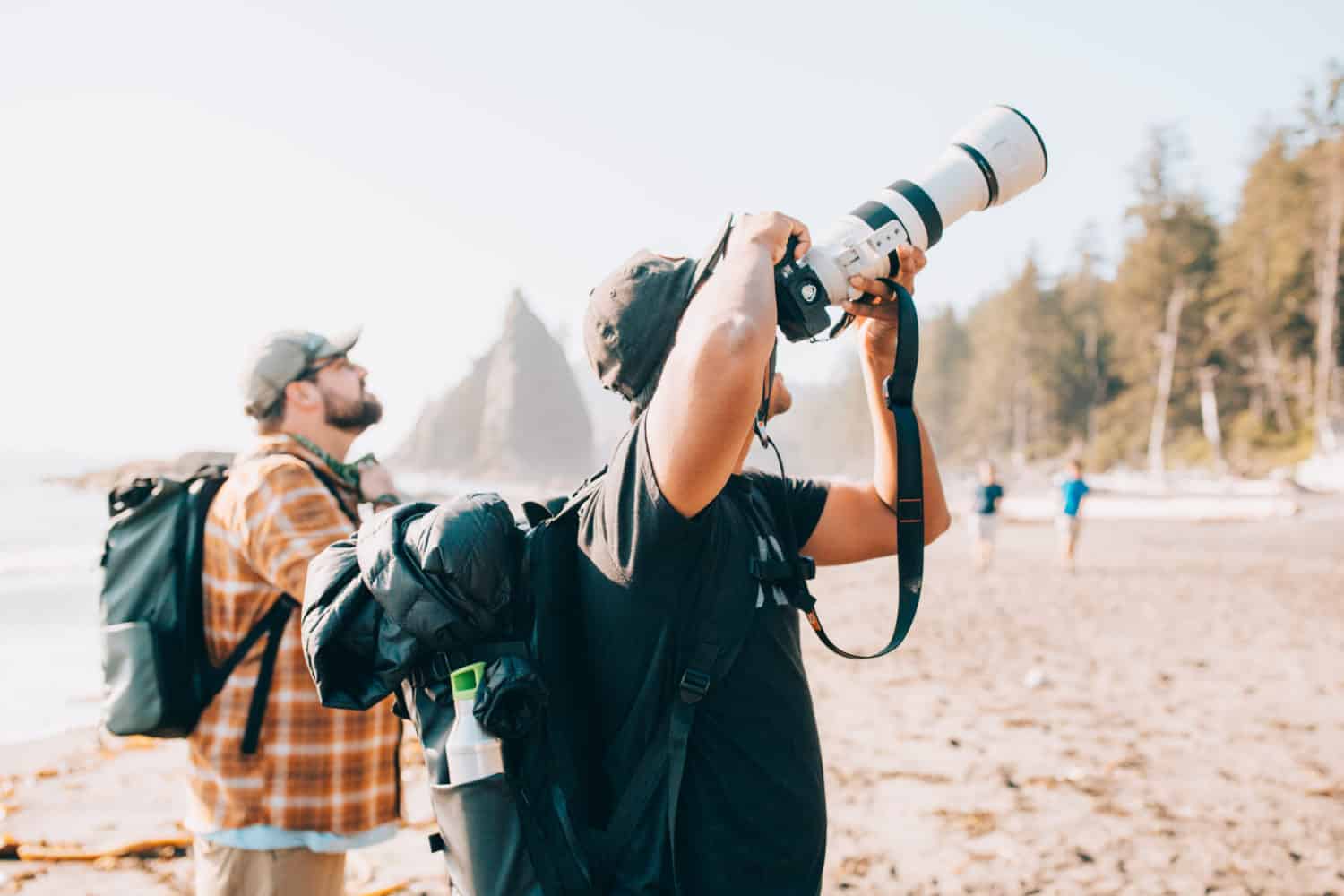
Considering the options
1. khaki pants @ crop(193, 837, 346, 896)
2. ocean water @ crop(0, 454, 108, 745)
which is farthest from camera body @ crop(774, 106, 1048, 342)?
ocean water @ crop(0, 454, 108, 745)

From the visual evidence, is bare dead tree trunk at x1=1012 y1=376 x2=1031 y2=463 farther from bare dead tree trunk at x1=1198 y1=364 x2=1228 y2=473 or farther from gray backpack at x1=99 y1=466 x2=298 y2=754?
gray backpack at x1=99 y1=466 x2=298 y2=754

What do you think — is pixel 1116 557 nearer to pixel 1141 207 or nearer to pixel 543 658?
pixel 543 658

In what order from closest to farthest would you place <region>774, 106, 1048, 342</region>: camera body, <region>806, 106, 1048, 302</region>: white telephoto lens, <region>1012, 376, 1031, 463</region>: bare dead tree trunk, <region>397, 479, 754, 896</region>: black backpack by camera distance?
<region>397, 479, 754, 896</region>: black backpack
<region>774, 106, 1048, 342</region>: camera body
<region>806, 106, 1048, 302</region>: white telephoto lens
<region>1012, 376, 1031, 463</region>: bare dead tree trunk

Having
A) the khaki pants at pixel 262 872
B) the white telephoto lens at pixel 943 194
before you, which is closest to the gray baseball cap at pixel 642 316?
the white telephoto lens at pixel 943 194

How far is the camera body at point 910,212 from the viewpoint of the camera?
1.48 m

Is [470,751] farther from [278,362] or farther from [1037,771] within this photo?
[1037,771]

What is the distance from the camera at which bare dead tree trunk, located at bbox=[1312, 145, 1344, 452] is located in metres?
34.8

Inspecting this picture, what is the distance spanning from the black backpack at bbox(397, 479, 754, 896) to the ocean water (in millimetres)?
1875

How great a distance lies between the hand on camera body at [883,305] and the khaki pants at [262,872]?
6.05 feet

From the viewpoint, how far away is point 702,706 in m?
1.37

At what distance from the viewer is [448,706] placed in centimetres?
137

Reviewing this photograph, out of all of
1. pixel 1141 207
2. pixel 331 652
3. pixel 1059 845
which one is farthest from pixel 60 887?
pixel 1141 207

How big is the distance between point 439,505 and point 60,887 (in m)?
3.83

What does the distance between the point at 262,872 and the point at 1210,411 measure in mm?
47399
